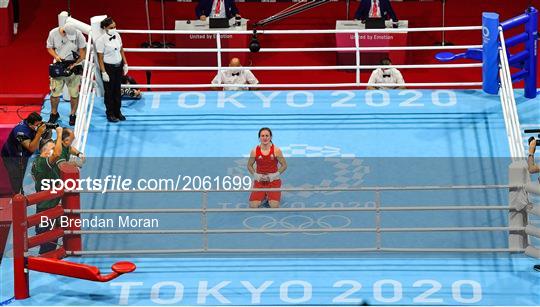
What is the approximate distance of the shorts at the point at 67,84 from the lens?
16625 mm

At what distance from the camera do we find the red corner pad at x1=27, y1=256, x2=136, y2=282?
13273mm

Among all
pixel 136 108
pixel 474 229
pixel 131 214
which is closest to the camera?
Result: pixel 474 229

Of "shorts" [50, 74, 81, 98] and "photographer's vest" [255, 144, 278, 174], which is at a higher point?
"shorts" [50, 74, 81, 98]

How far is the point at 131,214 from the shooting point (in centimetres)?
1506

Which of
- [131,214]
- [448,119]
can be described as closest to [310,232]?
[131,214]

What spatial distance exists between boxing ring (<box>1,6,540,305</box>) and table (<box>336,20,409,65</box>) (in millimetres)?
1673

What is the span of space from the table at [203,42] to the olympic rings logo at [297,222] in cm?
506

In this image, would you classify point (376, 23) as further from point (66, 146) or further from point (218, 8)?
point (66, 146)

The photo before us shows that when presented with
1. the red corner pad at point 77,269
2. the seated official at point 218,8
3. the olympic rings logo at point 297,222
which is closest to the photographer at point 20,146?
the red corner pad at point 77,269

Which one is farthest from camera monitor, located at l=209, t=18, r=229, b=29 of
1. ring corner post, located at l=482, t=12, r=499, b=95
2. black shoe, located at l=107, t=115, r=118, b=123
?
ring corner post, located at l=482, t=12, r=499, b=95

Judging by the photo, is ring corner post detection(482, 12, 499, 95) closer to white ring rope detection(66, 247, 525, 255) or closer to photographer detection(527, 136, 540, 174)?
photographer detection(527, 136, 540, 174)

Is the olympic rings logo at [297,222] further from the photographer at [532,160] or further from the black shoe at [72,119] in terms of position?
the black shoe at [72,119]

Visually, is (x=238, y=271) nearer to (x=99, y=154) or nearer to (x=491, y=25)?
(x=99, y=154)

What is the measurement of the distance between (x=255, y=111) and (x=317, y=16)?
459 cm
